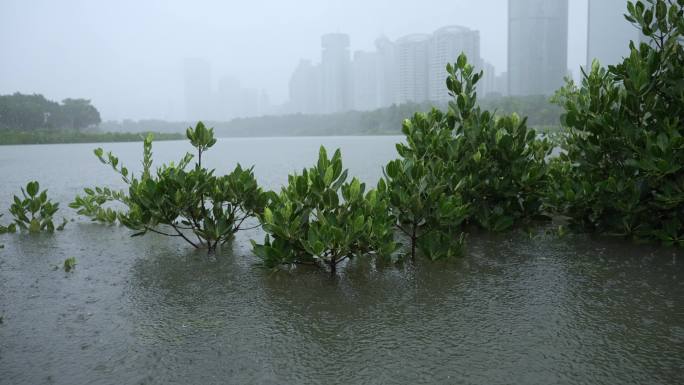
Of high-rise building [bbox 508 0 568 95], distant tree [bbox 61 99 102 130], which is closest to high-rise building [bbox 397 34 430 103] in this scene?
high-rise building [bbox 508 0 568 95]

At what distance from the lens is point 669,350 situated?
148cm

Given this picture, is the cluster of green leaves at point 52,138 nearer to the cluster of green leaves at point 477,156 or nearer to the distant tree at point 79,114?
the distant tree at point 79,114

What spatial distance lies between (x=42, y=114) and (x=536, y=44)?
Result: 43.6m

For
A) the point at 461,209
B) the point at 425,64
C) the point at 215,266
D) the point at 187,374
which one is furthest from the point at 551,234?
the point at 425,64

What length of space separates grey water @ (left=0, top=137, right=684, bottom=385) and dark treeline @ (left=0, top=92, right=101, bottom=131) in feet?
154

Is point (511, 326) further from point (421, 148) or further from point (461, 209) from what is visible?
point (421, 148)

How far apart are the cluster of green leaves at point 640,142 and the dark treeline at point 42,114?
47772mm

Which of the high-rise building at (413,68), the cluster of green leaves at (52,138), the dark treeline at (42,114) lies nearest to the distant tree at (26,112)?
the dark treeline at (42,114)

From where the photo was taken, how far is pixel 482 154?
320 centimetres

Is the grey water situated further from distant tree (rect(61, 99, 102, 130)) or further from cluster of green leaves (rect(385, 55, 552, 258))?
distant tree (rect(61, 99, 102, 130))

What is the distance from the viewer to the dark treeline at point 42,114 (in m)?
40.7

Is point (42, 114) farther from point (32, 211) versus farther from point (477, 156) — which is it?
point (477, 156)

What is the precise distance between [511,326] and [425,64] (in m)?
48.5

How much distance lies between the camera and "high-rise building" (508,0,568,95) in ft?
71.7
